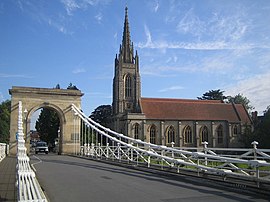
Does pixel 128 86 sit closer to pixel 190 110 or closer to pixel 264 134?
pixel 190 110

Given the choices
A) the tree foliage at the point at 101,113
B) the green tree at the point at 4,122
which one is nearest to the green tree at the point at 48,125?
the green tree at the point at 4,122

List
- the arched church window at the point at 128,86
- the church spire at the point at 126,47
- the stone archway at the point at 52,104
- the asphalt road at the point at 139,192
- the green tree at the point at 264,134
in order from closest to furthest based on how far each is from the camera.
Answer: the asphalt road at the point at 139,192 < the stone archway at the point at 52,104 < the green tree at the point at 264,134 < the arched church window at the point at 128,86 < the church spire at the point at 126,47

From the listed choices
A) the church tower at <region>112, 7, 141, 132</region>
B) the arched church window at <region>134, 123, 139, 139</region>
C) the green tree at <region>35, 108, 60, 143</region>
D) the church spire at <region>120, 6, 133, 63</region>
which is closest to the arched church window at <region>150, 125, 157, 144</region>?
the arched church window at <region>134, 123, 139, 139</region>

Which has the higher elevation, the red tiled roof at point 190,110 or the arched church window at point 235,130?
the red tiled roof at point 190,110

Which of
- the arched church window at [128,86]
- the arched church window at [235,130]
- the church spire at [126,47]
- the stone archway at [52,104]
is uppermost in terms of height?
the church spire at [126,47]

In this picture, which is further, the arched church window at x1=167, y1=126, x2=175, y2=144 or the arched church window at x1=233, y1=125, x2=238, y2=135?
the arched church window at x1=233, y1=125, x2=238, y2=135

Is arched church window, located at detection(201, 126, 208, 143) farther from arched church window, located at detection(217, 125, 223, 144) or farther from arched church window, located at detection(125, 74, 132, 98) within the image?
arched church window, located at detection(125, 74, 132, 98)

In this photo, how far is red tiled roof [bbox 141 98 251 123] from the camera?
61062 millimetres

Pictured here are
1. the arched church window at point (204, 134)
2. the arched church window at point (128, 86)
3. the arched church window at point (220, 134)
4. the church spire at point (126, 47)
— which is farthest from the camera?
the church spire at point (126, 47)

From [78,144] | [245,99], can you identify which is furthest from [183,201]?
[245,99]

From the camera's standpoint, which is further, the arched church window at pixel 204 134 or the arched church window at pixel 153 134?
the arched church window at pixel 204 134

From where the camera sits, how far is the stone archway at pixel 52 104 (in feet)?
90.9

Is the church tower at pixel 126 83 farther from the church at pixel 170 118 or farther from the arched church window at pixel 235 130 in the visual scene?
the arched church window at pixel 235 130

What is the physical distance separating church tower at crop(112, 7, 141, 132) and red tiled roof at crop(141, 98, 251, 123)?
5.70 m
